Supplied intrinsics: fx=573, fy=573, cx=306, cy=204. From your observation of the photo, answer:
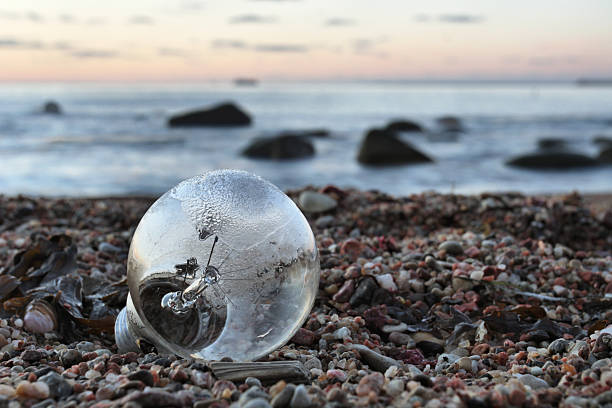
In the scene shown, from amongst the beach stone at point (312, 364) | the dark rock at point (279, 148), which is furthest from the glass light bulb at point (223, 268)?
the dark rock at point (279, 148)

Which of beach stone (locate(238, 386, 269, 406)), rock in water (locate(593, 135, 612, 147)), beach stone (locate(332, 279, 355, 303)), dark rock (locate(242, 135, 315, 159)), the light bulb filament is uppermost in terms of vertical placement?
the light bulb filament

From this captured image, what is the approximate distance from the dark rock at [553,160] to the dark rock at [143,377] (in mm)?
14129

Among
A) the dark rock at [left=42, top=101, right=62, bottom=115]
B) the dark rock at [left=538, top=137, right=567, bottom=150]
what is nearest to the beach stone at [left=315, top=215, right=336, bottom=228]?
the dark rock at [left=538, top=137, right=567, bottom=150]

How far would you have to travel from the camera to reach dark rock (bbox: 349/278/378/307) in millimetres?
3094

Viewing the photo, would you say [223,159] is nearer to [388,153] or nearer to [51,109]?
[388,153]

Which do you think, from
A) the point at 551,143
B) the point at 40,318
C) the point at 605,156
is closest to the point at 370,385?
the point at 40,318

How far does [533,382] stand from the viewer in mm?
2010

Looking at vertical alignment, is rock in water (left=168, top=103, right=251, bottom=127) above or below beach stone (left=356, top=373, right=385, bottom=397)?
below

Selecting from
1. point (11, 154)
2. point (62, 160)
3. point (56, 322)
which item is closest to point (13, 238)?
point (56, 322)

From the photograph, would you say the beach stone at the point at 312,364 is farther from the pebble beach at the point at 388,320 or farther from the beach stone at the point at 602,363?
the beach stone at the point at 602,363

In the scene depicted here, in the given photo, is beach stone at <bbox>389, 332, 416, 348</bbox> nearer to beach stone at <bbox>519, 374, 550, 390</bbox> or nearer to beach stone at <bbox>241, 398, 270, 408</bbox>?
beach stone at <bbox>519, 374, 550, 390</bbox>

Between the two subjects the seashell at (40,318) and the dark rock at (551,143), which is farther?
→ the dark rock at (551,143)

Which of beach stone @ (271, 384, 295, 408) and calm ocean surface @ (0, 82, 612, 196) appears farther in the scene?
calm ocean surface @ (0, 82, 612, 196)

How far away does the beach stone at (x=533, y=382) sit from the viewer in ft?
6.53
